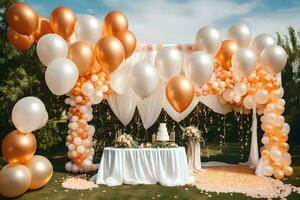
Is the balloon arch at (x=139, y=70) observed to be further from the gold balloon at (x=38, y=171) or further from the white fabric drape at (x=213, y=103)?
the white fabric drape at (x=213, y=103)

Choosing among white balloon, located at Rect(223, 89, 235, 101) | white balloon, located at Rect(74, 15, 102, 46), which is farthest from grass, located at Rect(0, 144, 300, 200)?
white balloon, located at Rect(74, 15, 102, 46)

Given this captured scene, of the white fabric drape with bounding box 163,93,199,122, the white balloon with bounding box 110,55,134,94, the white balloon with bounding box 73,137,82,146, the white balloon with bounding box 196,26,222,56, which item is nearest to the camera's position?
the white balloon with bounding box 196,26,222,56

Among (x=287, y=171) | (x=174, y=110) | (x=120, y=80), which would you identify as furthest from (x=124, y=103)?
(x=287, y=171)

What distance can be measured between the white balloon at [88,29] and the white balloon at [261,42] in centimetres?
368

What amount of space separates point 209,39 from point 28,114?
13.7 feet

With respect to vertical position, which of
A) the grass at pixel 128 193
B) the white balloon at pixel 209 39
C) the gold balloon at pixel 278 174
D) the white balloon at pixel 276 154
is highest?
the white balloon at pixel 209 39

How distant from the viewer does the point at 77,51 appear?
317 inches

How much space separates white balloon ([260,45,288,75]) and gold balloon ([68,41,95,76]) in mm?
3862

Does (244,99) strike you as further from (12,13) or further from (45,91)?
(45,91)

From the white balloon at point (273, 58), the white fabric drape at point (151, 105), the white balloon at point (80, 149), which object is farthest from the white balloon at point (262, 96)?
the white balloon at point (80, 149)

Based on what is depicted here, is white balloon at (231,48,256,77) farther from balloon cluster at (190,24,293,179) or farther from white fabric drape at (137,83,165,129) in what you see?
white fabric drape at (137,83,165,129)

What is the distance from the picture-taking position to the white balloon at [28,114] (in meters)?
6.66

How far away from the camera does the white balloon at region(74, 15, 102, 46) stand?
8477 millimetres

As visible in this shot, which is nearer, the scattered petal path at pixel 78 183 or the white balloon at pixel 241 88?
the scattered petal path at pixel 78 183
